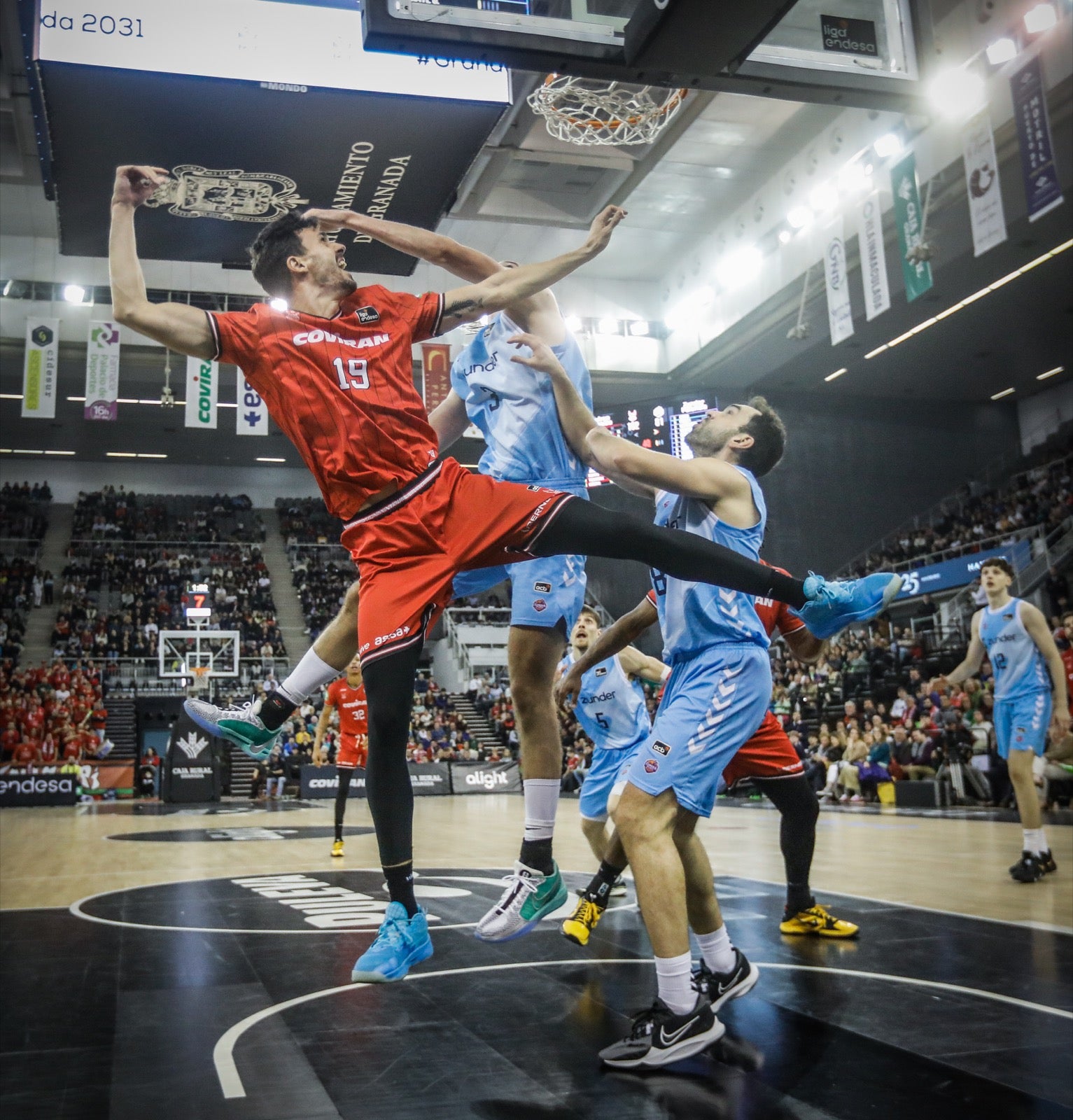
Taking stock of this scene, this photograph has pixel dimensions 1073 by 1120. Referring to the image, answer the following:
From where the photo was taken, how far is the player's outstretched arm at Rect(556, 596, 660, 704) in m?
4.26

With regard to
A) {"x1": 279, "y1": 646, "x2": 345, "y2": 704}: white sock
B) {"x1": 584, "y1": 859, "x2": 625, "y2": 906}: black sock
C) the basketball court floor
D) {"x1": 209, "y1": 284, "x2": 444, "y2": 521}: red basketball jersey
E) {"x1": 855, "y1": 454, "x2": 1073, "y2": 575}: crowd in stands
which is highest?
{"x1": 855, "y1": 454, "x2": 1073, "y2": 575}: crowd in stands

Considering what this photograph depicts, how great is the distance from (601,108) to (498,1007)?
8.50 m

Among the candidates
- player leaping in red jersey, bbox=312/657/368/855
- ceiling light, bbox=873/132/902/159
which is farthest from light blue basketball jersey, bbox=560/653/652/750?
ceiling light, bbox=873/132/902/159

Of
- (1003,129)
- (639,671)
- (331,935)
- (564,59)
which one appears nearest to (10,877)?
(331,935)

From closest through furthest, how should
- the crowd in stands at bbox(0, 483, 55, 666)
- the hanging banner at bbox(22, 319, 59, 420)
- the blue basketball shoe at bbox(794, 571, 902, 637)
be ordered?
the blue basketball shoe at bbox(794, 571, 902, 637)
the hanging banner at bbox(22, 319, 59, 420)
the crowd in stands at bbox(0, 483, 55, 666)

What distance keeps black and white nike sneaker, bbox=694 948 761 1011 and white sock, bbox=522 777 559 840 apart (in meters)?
0.76

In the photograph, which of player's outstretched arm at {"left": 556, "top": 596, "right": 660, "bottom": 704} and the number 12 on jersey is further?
player's outstretched arm at {"left": 556, "top": 596, "right": 660, "bottom": 704}

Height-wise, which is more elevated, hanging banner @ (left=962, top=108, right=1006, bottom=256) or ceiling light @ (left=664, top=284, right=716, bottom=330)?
ceiling light @ (left=664, top=284, right=716, bottom=330)

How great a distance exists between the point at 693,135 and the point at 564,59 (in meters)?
17.8

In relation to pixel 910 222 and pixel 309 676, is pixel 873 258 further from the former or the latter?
pixel 309 676

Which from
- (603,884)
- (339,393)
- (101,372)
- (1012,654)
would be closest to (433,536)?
(339,393)

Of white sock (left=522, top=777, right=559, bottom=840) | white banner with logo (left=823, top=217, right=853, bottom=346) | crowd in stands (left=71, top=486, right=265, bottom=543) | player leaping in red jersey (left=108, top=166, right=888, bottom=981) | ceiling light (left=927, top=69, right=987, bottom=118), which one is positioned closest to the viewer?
player leaping in red jersey (left=108, top=166, right=888, bottom=981)

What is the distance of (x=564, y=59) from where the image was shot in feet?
12.8

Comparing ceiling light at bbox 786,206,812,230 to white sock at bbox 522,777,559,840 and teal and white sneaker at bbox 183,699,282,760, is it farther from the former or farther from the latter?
teal and white sneaker at bbox 183,699,282,760
